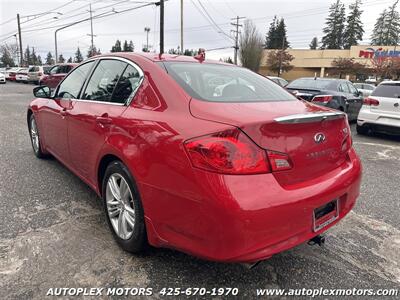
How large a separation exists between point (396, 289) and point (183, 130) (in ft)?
5.94

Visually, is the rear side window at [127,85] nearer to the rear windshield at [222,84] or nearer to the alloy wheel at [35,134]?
the rear windshield at [222,84]

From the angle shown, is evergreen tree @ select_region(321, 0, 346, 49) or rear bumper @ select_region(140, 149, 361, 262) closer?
rear bumper @ select_region(140, 149, 361, 262)

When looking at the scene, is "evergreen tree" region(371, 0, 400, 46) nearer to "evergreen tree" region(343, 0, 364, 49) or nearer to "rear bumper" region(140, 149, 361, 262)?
"evergreen tree" region(343, 0, 364, 49)

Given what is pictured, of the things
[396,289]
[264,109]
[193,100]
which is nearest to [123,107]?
[193,100]

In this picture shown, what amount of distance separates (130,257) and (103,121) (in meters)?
1.08

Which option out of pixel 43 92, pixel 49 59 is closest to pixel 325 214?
pixel 43 92

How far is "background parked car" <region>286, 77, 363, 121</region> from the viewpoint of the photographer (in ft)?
26.5

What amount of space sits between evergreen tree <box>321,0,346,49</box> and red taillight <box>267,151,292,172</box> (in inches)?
3173

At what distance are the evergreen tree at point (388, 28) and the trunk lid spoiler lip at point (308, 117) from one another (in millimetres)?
80708

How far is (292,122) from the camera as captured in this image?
6.38ft

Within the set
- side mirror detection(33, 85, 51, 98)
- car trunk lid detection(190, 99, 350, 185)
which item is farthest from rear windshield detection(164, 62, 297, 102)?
side mirror detection(33, 85, 51, 98)

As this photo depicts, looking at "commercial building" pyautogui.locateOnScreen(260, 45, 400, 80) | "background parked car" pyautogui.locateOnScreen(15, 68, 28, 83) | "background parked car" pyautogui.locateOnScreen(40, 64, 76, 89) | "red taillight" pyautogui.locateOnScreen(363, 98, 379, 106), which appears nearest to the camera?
"red taillight" pyautogui.locateOnScreen(363, 98, 379, 106)

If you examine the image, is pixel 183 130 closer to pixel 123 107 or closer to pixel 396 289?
pixel 123 107

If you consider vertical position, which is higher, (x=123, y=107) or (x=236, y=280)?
(x=123, y=107)
